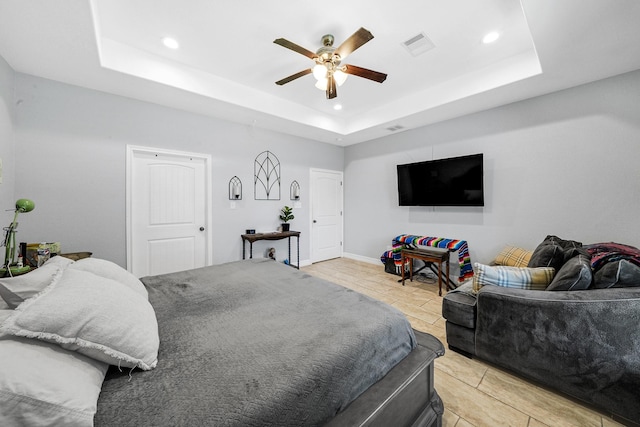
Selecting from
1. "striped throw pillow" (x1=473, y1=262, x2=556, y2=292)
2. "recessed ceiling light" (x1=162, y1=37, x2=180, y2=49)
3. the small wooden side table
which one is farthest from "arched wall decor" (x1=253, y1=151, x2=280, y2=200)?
"striped throw pillow" (x1=473, y1=262, x2=556, y2=292)

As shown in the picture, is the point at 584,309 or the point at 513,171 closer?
the point at 584,309

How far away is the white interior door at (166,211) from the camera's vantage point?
3232 mm

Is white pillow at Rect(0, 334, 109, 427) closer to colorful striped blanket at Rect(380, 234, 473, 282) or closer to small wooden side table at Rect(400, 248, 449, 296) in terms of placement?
small wooden side table at Rect(400, 248, 449, 296)

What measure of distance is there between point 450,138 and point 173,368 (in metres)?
4.44

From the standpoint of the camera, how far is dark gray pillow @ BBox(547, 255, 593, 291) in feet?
5.34

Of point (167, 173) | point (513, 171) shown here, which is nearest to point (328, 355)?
point (167, 173)

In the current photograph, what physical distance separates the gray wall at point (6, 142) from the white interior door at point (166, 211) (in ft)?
3.10

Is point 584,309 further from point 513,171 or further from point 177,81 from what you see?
point 177,81

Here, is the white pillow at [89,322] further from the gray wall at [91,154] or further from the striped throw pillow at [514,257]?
the striped throw pillow at [514,257]

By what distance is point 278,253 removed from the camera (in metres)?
4.66

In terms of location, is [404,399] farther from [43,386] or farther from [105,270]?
[105,270]

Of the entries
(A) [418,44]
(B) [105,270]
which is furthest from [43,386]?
(A) [418,44]

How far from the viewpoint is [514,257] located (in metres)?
3.02

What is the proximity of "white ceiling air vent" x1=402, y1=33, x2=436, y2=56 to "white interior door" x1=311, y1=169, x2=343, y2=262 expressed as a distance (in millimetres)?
2842
